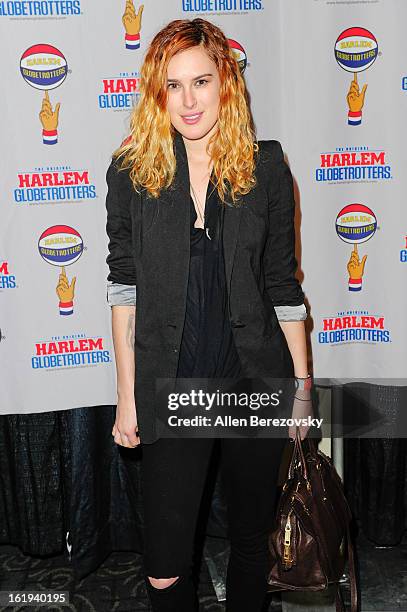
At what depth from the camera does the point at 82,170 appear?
10.1 feet

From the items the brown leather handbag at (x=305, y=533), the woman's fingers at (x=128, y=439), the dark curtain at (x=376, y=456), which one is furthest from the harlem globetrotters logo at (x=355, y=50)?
the woman's fingers at (x=128, y=439)

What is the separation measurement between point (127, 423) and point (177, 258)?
584mm

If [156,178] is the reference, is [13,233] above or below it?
below

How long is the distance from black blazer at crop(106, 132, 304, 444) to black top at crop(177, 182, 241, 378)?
0.03 meters

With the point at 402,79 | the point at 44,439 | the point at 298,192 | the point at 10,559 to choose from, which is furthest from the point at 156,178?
the point at 10,559

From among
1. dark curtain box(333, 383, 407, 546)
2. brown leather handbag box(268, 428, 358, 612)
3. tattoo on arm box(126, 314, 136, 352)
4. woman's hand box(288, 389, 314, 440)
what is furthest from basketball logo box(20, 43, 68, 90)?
dark curtain box(333, 383, 407, 546)

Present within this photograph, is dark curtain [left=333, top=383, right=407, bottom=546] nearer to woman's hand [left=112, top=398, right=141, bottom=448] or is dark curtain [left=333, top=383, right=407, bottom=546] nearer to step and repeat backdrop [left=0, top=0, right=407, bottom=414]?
step and repeat backdrop [left=0, top=0, right=407, bottom=414]

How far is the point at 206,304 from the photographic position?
2.34 m

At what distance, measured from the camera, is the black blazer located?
2.30 metres

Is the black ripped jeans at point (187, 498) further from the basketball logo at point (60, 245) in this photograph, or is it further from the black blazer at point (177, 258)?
the basketball logo at point (60, 245)

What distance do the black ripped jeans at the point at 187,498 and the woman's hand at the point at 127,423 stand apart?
7 centimetres

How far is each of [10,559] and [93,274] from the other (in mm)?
1503

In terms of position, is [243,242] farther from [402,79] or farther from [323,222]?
[402,79]

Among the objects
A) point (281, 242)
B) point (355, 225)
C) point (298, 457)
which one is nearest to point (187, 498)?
point (298, 457)
